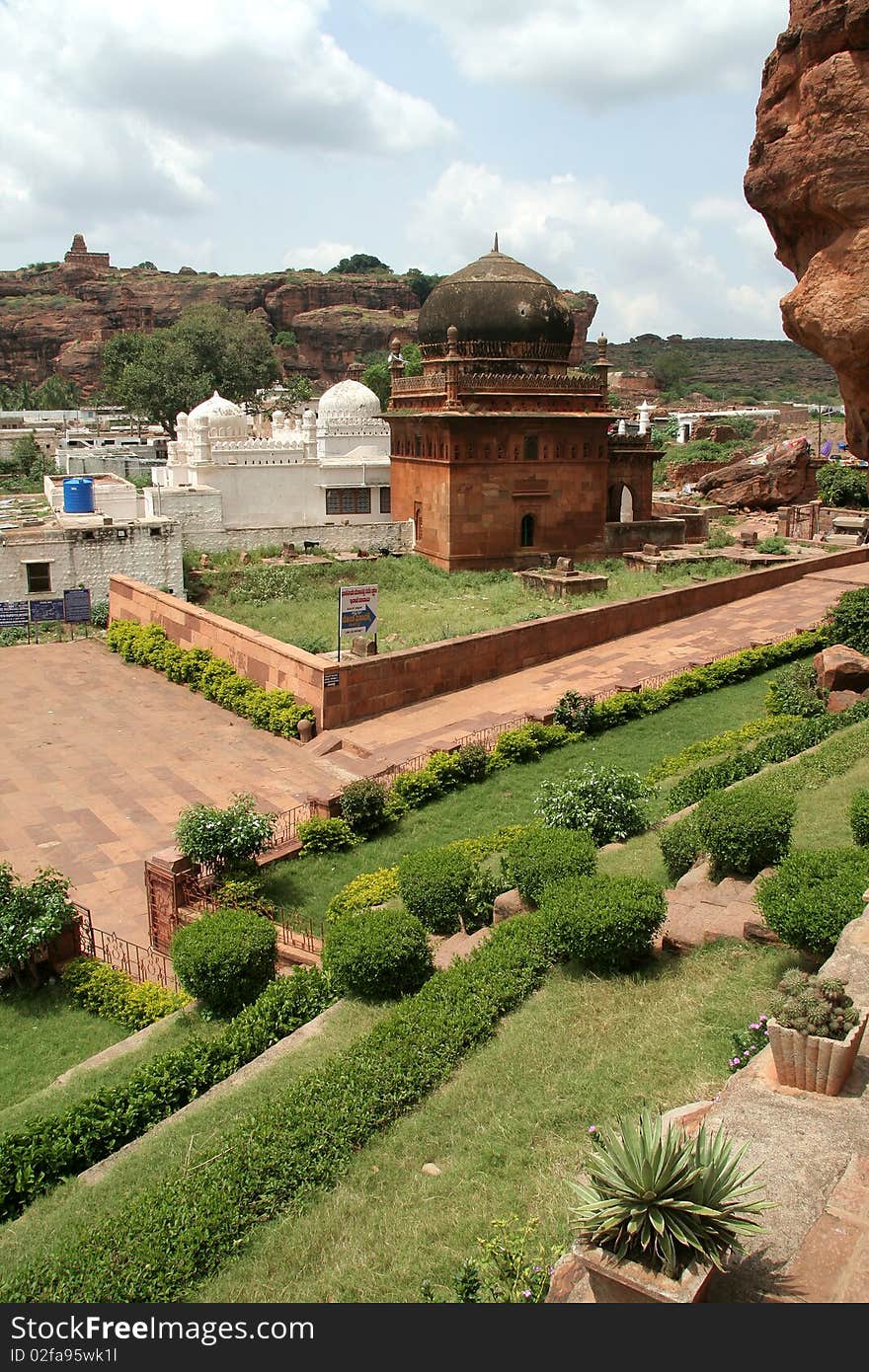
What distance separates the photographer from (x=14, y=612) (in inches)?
912

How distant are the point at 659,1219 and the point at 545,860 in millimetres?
5175

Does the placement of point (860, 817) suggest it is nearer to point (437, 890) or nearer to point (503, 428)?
point (437, 890)

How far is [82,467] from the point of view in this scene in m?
44.8

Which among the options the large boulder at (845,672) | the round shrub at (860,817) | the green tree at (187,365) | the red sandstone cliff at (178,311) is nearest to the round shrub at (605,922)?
the round shrub at (860,817)

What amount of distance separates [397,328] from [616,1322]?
10101 cm

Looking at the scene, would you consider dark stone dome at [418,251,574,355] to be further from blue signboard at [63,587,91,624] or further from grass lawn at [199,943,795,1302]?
grass lawn at [199,943,795,1302]

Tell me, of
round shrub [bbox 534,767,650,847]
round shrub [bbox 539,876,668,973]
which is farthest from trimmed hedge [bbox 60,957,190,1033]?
round shrub [bbox 534,767,650,847]

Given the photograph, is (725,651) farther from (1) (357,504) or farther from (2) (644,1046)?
(1) (357,504)

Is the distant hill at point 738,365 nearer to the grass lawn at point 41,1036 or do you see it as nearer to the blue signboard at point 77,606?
the blue signboard at point 77,606

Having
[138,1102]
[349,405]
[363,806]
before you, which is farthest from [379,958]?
[349,405]

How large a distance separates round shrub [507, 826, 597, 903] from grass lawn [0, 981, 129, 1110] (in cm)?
362

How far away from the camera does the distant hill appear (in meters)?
107

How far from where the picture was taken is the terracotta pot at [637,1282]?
3662 mm

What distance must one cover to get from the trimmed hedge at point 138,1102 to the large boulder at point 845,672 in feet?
32.0
